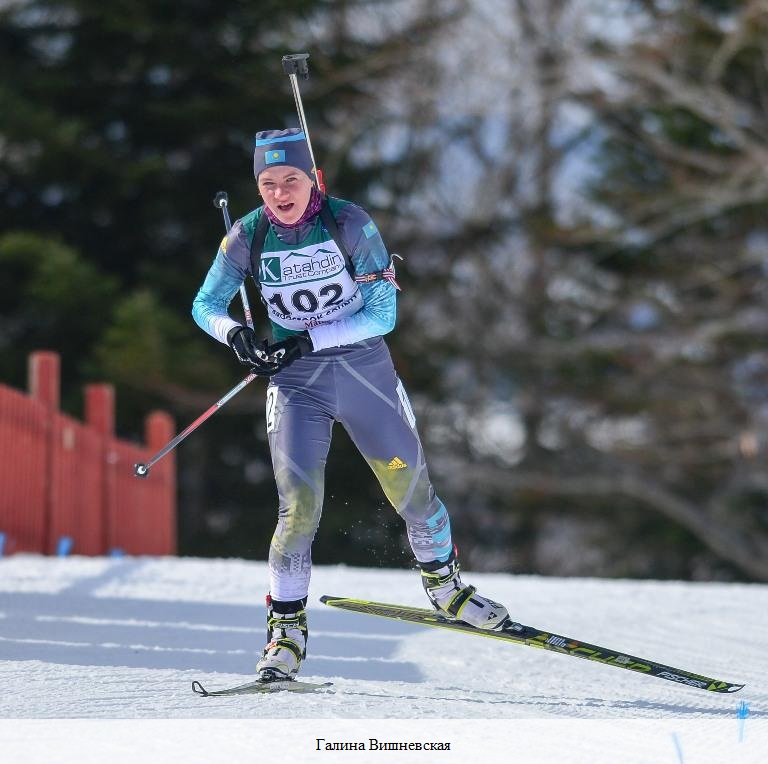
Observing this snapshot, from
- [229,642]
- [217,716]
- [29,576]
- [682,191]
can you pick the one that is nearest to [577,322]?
[682,191]

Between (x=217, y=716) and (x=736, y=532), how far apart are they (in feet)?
55.6

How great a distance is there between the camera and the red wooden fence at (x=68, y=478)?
30.8 feet

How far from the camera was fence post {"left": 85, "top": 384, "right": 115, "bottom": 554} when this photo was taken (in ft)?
37.7

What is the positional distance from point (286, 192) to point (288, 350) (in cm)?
56

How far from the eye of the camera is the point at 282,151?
4766mm

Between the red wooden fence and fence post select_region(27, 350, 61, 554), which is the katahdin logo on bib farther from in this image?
fence post select_region(27, 350, 61, 554)

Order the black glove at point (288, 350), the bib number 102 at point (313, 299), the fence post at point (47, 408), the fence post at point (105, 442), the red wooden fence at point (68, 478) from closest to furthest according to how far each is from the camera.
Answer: the black glove at point (288, 350)
the bib number 102 at point (313, 299)
the red wooden fence at point (68, 478)
the fence post at point (47, 408)
the fence post at point (105, 442)

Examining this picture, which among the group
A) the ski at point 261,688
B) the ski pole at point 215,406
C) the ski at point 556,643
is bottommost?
the ski at point 261,688

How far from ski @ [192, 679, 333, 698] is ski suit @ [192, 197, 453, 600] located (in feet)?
1.17

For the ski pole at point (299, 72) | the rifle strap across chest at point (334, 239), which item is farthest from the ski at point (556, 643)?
the ski pole at point (299, 72)

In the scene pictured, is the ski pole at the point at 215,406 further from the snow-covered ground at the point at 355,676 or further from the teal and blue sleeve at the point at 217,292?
the snow-covered ground at the point at 355,676

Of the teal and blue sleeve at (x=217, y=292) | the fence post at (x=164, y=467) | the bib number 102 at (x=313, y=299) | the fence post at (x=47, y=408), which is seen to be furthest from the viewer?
the fence post at (x=164, y=467)

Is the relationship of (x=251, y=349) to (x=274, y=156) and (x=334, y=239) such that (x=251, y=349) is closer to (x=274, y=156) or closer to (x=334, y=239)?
(x=334, y=239)

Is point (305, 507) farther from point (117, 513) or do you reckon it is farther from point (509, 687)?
point (117, 513)
